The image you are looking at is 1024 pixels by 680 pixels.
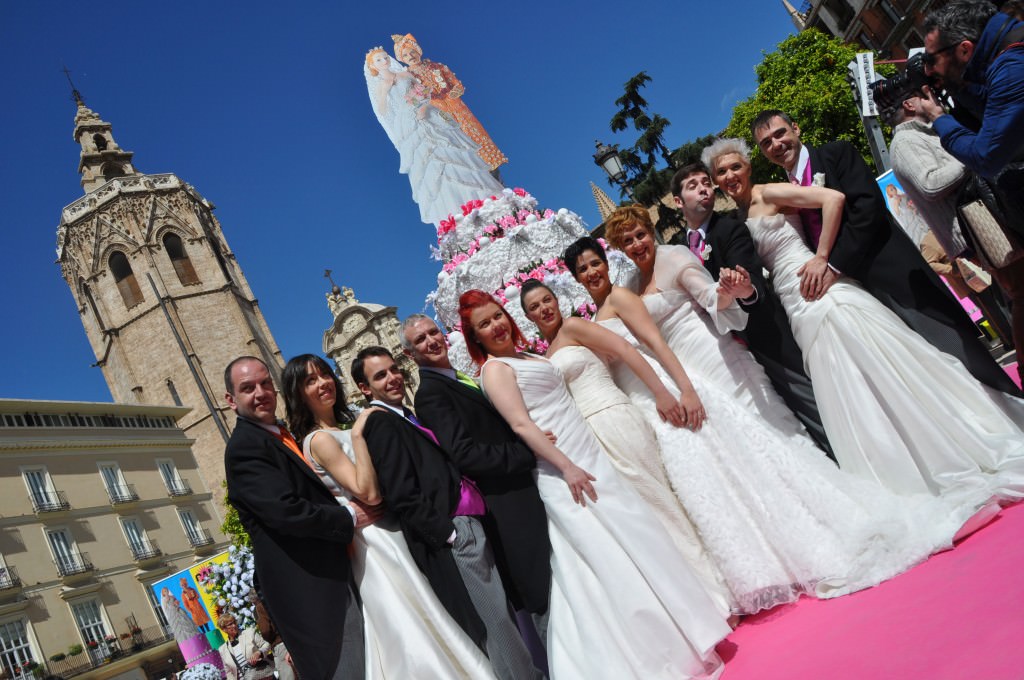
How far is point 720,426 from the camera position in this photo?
161 inches

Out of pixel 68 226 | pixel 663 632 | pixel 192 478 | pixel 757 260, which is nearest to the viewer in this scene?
pixel 663 632

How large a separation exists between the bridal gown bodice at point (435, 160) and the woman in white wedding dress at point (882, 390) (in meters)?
9.11

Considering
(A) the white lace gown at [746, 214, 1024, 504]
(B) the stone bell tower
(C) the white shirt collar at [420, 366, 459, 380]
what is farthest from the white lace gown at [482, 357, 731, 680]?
(B) the stone bell tower

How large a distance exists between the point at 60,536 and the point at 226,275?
21.8m

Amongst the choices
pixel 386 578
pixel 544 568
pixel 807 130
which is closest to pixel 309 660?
pixel 386 578

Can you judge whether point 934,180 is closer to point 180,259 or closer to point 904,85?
point 904,85

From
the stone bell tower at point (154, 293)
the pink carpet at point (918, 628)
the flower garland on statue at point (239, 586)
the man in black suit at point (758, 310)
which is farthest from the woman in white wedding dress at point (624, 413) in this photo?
the stone bell tower at point (154, 293)

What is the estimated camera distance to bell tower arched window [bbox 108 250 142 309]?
4438cm

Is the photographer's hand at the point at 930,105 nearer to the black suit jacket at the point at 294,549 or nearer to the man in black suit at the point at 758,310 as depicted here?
the man in black suit at the point at 758,310

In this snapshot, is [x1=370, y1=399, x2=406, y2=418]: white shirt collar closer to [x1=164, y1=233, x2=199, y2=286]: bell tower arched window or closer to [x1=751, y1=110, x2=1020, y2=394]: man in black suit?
[x1=751, y1=110, x2=1020, y2=394]: man in black suit

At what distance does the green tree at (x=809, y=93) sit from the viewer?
28.4m

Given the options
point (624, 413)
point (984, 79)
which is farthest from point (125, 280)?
point (984, 79)

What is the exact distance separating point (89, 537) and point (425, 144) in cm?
2528

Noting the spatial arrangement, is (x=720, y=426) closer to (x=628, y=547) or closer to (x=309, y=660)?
(x=628, y=547)
